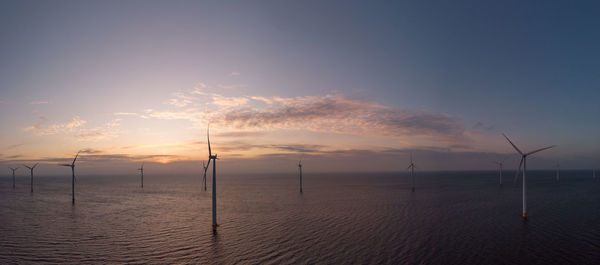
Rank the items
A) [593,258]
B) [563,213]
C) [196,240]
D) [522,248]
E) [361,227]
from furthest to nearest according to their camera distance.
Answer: [563,213] < [361,227] < [196,240] < [522,248] < [593,258]

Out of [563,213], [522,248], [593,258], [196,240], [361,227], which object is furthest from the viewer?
[563,213]

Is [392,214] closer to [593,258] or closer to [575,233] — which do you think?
[575,233]

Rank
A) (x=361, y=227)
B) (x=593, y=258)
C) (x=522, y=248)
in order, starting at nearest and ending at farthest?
1. (x=593, y=258)
2. (x=522, y=248)
3. (x=361, y=227)

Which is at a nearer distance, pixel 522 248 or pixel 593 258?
pixel 593 258

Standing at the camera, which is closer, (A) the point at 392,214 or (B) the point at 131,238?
(B) the point at 131,238

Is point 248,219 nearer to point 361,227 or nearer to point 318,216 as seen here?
point 318,216

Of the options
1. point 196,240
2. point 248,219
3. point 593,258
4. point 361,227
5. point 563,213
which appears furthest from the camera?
point 563,213

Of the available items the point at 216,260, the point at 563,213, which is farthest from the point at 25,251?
the point at 563,213

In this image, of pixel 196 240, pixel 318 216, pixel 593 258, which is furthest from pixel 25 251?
pixel 593 258
